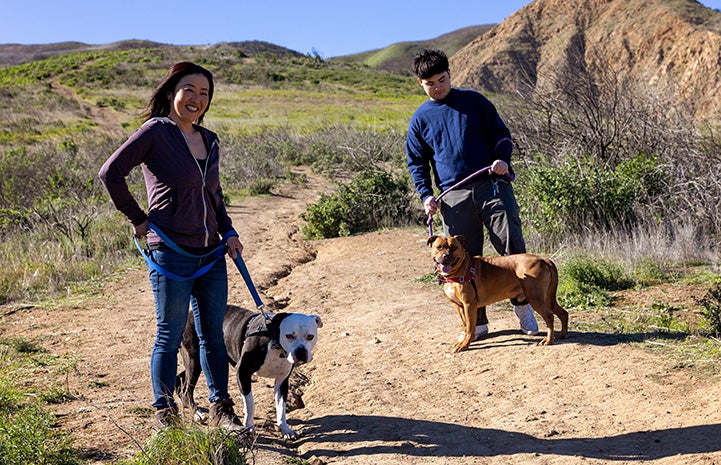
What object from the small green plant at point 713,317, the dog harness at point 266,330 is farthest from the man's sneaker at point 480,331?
the dog harness at point 266,330

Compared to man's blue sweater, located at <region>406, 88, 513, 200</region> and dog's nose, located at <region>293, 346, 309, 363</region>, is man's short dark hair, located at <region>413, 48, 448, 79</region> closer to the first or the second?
Answer: man's blue sweater, located at <region>406, 88, 513, 200</region>

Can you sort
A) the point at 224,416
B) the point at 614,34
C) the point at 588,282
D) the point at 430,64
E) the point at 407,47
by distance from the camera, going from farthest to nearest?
the point at 407,47, the point at 614,34, the point at 588,282, the point at 430,64, the point at 224,416

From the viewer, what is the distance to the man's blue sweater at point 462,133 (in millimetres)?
5477

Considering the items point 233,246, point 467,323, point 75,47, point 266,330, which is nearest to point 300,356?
point 266,330

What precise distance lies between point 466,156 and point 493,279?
0.92 meters

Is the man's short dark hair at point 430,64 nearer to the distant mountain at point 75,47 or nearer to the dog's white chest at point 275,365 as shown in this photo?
the dog's white chest at point 275,365

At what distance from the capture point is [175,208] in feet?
12.9

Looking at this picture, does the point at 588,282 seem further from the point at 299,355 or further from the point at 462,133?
the point at 299,355

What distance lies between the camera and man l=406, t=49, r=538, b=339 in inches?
215

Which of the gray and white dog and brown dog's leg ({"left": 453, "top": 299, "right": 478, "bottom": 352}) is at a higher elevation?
the gray and white dog

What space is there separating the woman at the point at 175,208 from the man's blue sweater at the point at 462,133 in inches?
77.2

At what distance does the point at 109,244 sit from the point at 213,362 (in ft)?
23.2

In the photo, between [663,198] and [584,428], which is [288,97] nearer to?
[663,198]

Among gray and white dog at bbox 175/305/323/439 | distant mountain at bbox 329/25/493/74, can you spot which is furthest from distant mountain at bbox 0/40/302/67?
gray and white dog at bbox 175/305/323/439
